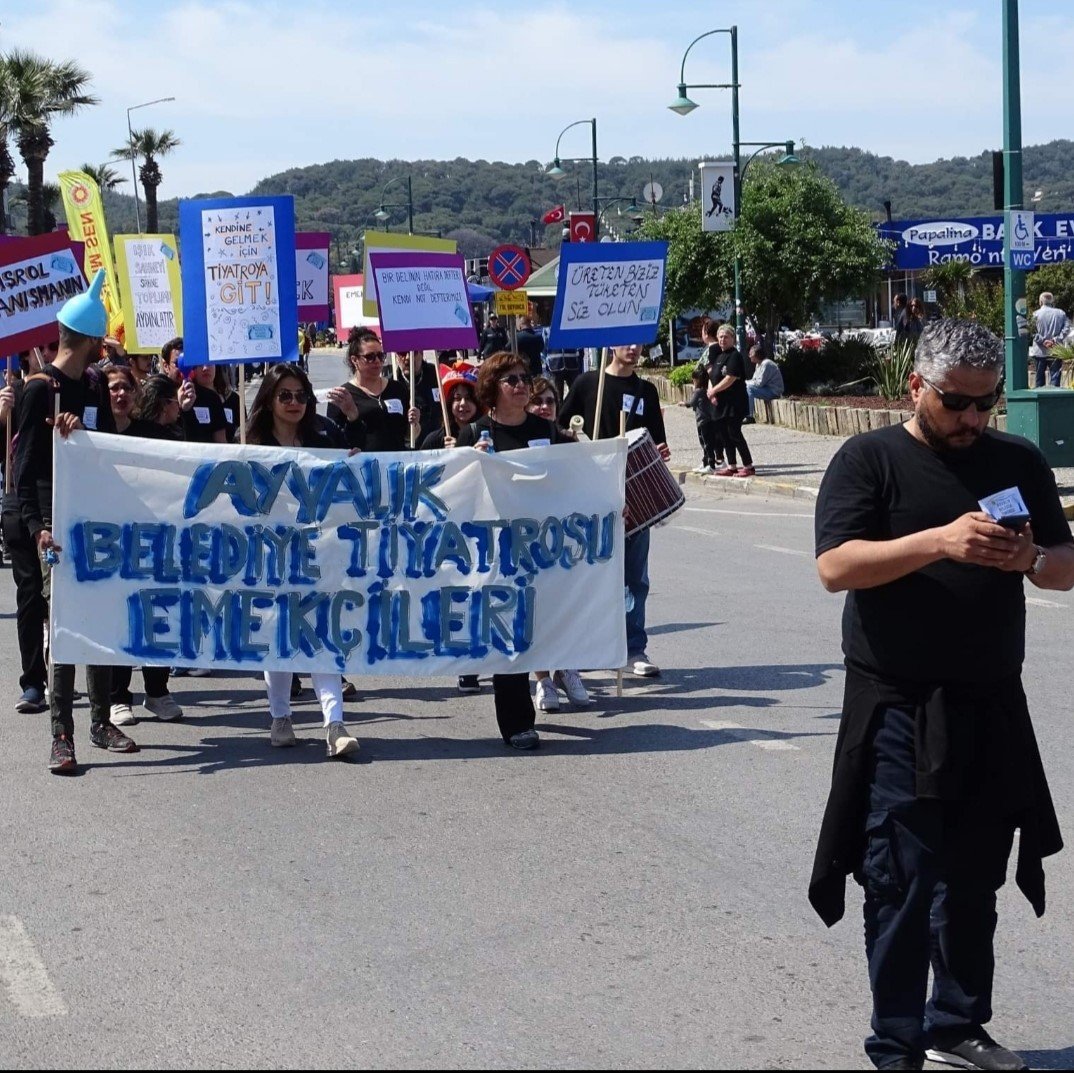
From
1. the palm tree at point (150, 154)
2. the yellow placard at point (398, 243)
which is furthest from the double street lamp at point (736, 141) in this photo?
the palm tree at point (150, 154)

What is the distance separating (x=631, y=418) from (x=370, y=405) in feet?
A: 5.21

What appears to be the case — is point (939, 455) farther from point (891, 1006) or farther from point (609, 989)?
point (609, 989)

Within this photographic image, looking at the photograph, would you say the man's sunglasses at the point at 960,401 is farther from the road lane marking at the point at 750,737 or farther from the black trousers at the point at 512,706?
the black trousers at the point at 512,706

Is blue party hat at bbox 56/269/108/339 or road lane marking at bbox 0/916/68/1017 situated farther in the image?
blue party hat at bbox 56/269/108/339

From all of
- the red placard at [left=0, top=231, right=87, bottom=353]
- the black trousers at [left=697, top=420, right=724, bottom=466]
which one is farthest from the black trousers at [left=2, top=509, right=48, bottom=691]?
the black trousers at [left=697, top=420, right=724, bottom=466]

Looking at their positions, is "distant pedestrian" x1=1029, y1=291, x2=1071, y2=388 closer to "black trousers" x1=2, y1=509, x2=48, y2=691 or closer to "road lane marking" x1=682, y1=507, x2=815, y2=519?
"road lane marking" x1=682, y1=507, x2=815, y2=519

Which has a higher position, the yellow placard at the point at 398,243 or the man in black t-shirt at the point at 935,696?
the yellow placard at the point at 398,243

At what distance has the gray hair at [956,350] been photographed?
12.9ft

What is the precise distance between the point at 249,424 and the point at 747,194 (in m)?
25.6

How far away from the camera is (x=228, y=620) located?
8.02m

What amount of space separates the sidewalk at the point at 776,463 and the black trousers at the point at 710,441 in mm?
276

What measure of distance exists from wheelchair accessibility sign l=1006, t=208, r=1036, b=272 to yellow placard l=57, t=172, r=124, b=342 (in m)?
9.14

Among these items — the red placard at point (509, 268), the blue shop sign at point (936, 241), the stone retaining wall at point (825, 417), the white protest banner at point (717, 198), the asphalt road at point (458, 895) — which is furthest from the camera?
the blue shop sign at point (936, 241)

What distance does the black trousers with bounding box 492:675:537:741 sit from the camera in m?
7.86
